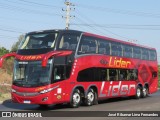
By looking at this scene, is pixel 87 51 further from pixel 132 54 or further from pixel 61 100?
pixel 132 54

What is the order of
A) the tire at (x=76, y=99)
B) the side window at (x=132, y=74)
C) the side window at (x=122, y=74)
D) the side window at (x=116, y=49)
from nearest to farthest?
1. the tire at (x=76, y=99)
2. the side window at (x=116, y=49)
3. the side window at (x=122, y=74)
4. the side window at (x=132, y=74)

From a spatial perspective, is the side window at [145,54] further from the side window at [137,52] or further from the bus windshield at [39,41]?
the bus windshield at [39,41]

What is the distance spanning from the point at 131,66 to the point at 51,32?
8.99m

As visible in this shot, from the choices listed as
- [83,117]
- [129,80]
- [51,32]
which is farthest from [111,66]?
[83,117]

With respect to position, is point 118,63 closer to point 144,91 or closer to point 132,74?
point 132,74

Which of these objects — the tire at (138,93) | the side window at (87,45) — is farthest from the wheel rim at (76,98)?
the tire at (138,93)

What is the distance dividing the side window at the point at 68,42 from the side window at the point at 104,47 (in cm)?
261

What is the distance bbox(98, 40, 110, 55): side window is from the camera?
73.4 ft

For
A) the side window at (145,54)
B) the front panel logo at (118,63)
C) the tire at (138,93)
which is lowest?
the tire at (138,93)

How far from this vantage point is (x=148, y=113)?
1678 centimetres

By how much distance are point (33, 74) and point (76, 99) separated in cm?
290

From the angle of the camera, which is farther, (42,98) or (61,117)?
(42,98)

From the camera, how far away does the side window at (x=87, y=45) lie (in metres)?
20.4

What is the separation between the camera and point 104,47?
22906 mm
